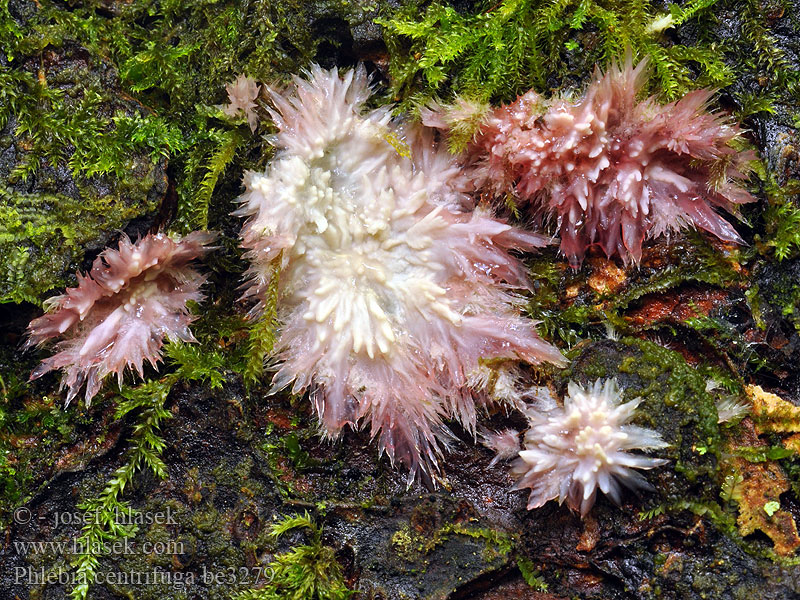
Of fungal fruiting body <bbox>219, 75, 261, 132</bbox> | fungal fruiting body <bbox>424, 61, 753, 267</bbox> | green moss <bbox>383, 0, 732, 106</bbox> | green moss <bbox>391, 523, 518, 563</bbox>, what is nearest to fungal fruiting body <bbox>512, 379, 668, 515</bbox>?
green moss <bbox>391, 523, 518, 563</bbox>

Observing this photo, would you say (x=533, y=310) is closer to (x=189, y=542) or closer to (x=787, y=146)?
(x=787, y=146)

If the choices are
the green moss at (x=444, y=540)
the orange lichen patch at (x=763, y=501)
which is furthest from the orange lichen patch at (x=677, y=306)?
the green moss at (x=444, y=540)

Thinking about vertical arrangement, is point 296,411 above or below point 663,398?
below

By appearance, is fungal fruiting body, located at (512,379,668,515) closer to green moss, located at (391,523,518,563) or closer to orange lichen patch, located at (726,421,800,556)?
green moss, located at (391,523,518,563)

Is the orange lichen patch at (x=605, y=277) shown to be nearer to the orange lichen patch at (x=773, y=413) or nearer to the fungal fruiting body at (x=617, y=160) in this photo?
the fungal fruiting body at (x=617, y=160)

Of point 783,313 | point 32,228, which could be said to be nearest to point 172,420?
point 32,228
